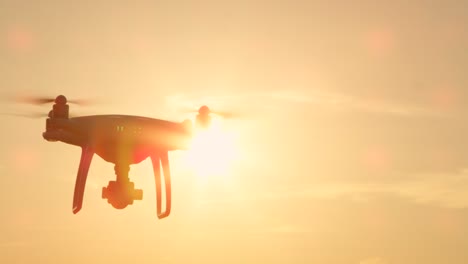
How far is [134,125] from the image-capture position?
85.9m

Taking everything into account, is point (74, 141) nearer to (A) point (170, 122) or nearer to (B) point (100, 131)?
(B) point (100, 131)

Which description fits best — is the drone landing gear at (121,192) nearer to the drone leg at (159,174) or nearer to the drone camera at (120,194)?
the drone camera at (120,194)

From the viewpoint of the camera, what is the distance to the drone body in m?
86.3

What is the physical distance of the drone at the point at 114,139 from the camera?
86.3 metres

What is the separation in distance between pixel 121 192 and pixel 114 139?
561cm

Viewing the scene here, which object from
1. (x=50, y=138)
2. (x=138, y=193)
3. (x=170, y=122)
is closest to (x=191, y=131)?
(x=170, y=122)

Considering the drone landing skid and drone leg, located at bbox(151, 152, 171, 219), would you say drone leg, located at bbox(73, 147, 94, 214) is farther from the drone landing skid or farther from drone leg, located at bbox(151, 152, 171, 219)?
drone leg, located at bbox(151, 152, 171, 219)

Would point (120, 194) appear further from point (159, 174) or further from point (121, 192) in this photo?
point (159, 174)

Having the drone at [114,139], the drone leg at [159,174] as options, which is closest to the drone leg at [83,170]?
the drone at [114,139]

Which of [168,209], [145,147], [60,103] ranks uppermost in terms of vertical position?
[60,103]

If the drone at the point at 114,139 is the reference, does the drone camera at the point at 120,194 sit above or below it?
below

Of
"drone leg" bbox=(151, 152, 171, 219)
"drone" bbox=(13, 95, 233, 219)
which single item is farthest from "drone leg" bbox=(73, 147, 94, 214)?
"drone leg" bbox=(151, 152, 171, 219)

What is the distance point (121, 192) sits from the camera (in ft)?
289

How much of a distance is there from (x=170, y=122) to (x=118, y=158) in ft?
21.6
